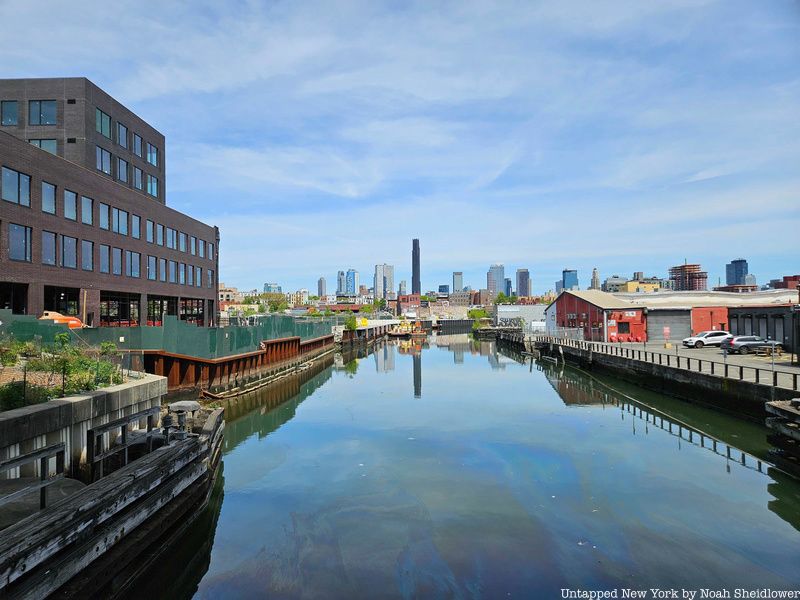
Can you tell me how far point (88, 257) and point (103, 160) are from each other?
13.5m

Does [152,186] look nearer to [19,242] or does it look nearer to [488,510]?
[19,242]

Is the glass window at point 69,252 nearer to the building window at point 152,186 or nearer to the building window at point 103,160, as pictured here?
the building window at point 103,160

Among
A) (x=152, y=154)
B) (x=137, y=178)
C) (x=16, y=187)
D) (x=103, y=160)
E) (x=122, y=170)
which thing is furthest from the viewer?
(x=152, y=154)

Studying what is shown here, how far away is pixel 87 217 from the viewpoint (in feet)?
137

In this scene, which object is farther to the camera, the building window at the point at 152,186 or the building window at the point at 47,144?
the building window at the point at 152,186

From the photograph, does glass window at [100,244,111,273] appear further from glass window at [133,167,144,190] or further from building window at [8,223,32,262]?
glass window at [133,167,144,190]

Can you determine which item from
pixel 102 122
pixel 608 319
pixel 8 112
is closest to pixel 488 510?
pixel 102 122

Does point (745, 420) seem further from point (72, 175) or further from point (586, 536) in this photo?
point (72, 175)

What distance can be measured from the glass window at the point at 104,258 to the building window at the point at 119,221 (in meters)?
2.11

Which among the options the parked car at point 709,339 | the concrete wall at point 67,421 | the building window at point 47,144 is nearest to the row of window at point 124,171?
the building window at point 47,144

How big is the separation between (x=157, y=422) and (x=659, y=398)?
30.8 metres

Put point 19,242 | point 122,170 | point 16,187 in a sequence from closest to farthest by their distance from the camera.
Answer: point 16,187
point 19,242
point 122,170

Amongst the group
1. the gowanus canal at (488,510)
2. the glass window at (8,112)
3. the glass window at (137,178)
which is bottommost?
the gowanus canal at (488,510)

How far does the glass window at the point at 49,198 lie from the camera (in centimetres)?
3634
